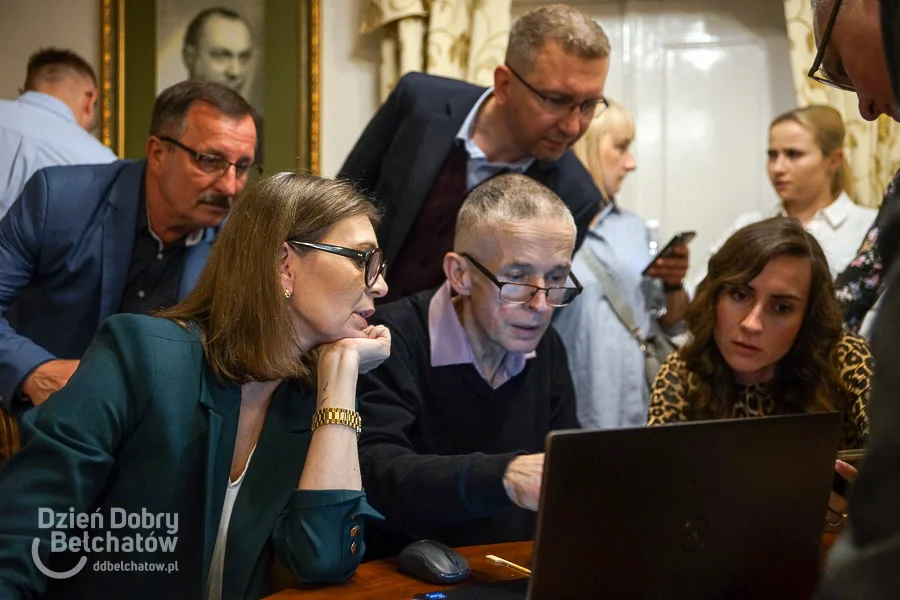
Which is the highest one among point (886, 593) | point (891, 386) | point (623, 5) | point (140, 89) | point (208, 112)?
point (623, 5)

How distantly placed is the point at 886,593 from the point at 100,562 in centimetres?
139

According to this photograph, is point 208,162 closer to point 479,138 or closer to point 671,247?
point 479,138

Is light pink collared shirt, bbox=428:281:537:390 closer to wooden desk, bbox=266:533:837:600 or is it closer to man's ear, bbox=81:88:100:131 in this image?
wooden desk, bbox=266:533:837:600

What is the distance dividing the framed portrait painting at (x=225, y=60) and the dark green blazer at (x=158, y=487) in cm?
314

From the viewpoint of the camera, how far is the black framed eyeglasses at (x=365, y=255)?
1.89m

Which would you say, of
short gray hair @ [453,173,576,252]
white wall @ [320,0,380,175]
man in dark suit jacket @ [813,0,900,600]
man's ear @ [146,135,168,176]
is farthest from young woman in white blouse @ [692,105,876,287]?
man in dark suit jacket @ [813,0,900,600]

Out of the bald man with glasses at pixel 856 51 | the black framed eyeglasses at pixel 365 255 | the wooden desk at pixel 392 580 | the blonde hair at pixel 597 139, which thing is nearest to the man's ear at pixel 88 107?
the blonde hair at pixel 597 139

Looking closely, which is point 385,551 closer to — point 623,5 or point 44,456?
point 44,456

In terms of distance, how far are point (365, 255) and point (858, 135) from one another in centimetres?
305

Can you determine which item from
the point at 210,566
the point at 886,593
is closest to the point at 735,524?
the point at 886,593

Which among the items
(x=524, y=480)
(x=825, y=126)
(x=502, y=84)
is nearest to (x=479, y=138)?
(x=502, y=84)

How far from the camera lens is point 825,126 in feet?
12.6

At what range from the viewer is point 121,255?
2.70 metres

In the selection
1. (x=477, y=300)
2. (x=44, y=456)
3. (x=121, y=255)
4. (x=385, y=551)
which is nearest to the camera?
(x=44, y=456)
